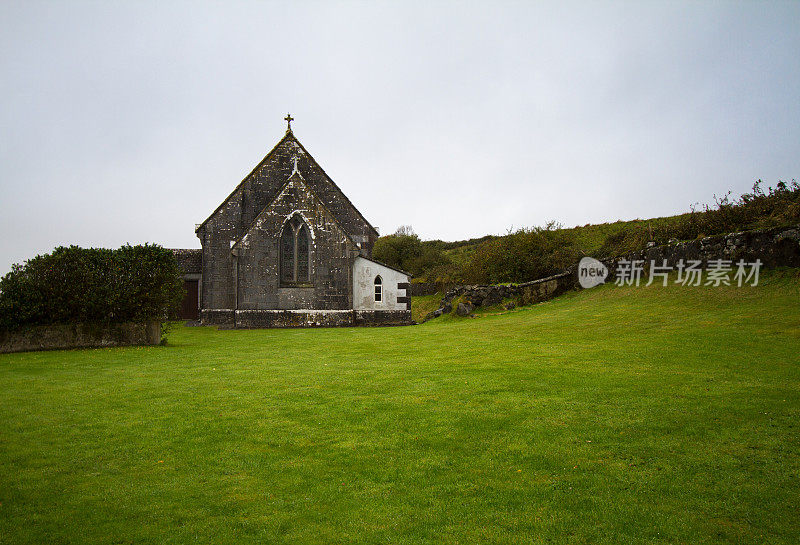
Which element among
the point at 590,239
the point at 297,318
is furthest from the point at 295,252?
the point at 590,239

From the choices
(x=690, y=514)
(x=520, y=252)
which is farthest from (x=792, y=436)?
(x=520, y=252)

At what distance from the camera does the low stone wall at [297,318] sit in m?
25.9

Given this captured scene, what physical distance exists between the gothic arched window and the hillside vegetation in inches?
374

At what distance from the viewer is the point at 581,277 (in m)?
21.3

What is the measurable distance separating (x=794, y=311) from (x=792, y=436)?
727 cm

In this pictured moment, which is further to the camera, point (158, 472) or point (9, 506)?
point (158, 472)

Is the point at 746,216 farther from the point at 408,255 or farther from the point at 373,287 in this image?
the point at 408,255

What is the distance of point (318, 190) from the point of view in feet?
100

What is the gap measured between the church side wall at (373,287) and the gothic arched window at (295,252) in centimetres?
277

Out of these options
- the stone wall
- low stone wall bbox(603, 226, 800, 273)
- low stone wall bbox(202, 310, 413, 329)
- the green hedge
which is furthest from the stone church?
low stone wall bbox(603, 226, 800, 273)

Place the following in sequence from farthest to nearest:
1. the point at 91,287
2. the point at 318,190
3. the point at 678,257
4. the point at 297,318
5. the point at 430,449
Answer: the point at 318,190, the point at 297,318, the point at 678,257, the point at 91,287, the point at 430,449

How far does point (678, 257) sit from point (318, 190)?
20.1 m

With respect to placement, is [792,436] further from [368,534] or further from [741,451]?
[368,534]

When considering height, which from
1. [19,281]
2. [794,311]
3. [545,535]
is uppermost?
[19,281]
